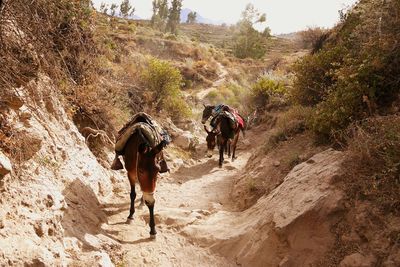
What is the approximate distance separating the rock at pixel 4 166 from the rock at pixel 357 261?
418 centimetres

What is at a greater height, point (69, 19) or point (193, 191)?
point (69, 19)

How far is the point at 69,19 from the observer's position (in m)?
8.27

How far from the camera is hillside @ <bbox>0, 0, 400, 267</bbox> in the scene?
14.3 ft

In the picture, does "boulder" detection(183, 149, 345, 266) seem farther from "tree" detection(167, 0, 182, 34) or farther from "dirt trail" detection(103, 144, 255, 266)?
"tree" detection(167, 0, 182, 34)

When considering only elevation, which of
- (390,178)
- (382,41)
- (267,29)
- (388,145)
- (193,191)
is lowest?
(193,191)

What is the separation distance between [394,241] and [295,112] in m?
6.69

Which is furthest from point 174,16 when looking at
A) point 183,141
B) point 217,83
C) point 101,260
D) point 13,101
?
point 101,260

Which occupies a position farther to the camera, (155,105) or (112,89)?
(155,105)

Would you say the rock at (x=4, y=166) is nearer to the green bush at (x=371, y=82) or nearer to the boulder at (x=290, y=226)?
the boulder at (x=290, y=226)

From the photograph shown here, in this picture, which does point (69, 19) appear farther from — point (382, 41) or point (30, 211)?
point (382, 41)

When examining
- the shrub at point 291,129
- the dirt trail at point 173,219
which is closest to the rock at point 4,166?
the dirt trail at point 173,219

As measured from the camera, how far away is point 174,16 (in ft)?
183

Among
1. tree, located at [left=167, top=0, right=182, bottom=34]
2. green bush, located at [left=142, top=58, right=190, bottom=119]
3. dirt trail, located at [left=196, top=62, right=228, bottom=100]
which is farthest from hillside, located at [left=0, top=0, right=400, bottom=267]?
tree, located at [left=167, top=0, right=182, bottom=34]

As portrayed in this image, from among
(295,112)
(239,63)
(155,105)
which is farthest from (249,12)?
(295,112)
